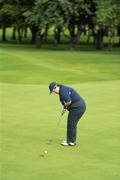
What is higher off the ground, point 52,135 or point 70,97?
point 70,97

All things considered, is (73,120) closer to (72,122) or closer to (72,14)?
(72,122)

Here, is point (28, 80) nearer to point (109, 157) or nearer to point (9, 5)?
point (109, 157)

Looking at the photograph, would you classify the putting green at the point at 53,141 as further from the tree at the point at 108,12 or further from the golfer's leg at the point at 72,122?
the tree at the point at 108,12

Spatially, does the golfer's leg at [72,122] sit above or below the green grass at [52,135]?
above

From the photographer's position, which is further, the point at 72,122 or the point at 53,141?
the point at 53,141

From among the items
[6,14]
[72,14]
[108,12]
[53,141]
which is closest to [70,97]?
[53,141]

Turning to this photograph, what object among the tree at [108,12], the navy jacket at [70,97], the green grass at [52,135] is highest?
the tree at [108,12]

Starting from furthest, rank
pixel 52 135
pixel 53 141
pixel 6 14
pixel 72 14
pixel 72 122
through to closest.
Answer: pixel 6 14
pixel 72 14
pixel 52 135
pixel 53 141
pixel 72 122

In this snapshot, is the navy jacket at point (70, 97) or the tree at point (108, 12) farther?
the tree at point (108, 12)

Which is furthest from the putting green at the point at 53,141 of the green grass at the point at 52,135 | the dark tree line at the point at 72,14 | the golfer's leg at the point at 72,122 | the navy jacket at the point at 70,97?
the dark tree line at the point at 72,14

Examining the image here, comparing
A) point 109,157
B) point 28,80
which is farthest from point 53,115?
point 28,80

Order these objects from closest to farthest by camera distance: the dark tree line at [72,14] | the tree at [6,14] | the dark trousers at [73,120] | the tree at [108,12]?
the dark trousers at [73,120] < the tree at [108,12] < the dark tree line at [72,14] < the tree at [6,14]

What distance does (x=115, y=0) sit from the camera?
55312 mm

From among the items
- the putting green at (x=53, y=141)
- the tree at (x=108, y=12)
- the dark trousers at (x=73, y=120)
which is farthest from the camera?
the tree at (x=108, y=12)
